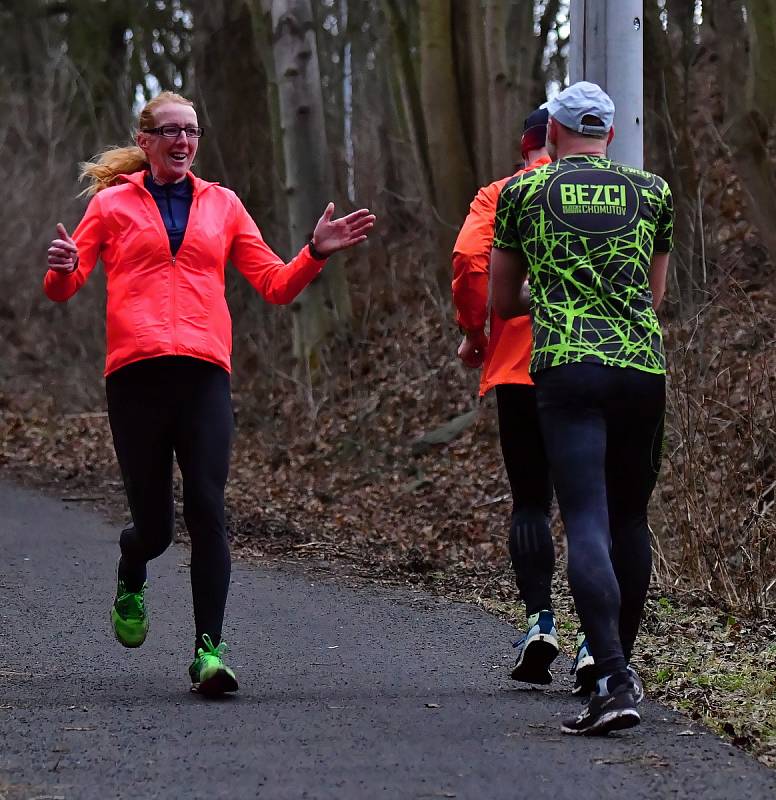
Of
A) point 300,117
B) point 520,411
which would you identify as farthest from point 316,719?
point 300,117

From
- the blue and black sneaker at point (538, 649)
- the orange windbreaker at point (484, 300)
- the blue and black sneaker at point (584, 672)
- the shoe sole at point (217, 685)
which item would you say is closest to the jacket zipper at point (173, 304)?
the orange windbreaker at point (484, 300)

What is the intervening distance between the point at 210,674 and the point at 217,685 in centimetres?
5

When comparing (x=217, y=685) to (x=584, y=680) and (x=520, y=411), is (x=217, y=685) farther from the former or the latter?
(x=520, y=411)

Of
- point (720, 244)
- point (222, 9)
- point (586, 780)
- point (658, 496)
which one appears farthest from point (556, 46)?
point (586, 780)

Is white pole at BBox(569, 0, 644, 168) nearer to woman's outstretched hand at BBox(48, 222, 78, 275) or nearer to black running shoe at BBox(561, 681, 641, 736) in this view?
woman's outstretched hand at BBox(48, 222, 78, 275)

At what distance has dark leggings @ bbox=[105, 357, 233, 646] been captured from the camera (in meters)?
5.85

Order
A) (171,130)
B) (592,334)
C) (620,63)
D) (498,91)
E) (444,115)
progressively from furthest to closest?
1. (444,115)
2. (498,91)
3. (620,63)
4. (171,130)
5. (592,334)

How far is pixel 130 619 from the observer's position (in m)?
6.30

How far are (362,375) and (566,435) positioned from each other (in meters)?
12.8

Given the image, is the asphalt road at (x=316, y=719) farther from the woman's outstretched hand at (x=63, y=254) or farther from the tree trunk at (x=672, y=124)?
the tree trunk at (x=672, y=124)

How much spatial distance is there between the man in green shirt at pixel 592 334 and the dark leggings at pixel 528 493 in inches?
33.7

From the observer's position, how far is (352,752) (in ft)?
15.6

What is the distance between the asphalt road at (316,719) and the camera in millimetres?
4375

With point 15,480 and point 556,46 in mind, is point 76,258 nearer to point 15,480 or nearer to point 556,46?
point 15,480
